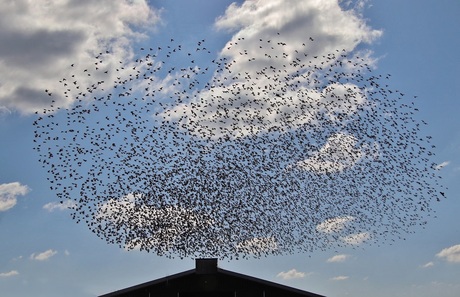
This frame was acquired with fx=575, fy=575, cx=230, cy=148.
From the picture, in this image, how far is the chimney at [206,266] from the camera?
124 feet

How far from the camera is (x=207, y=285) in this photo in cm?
3788

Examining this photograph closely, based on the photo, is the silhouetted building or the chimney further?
the chimney

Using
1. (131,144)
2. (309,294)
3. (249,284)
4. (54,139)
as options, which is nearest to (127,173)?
(131,144)

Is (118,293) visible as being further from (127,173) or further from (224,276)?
(127,173)

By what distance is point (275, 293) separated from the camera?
37.7m

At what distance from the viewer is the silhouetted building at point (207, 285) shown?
37.6 metres

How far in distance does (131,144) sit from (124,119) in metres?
3.13

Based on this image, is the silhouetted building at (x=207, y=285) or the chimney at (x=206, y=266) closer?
the silhouetted building at (x=207, y=285)

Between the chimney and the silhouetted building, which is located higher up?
the chimney

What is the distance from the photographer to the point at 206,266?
124ft

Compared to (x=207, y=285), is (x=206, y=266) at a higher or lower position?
higher

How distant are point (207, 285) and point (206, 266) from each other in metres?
1.25

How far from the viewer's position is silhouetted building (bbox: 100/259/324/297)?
37.6 m

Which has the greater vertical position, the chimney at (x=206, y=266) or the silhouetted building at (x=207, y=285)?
the chimney at (x=206, y=266)
